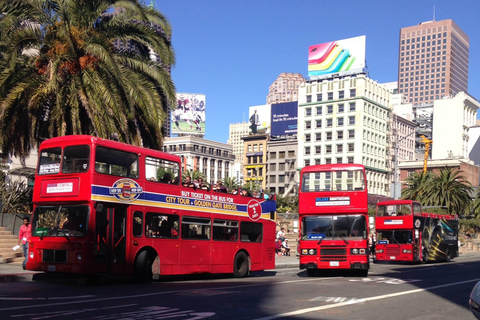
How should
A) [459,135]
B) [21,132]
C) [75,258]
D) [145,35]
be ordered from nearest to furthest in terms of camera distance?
[75,258], [21,132], [145,35], [459,135]

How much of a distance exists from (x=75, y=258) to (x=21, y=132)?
8.57 meters

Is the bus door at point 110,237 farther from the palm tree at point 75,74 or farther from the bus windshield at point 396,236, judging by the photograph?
the bus windshield at point 396,236

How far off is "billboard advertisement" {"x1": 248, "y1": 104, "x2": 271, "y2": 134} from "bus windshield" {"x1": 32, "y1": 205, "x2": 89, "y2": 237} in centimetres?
13671

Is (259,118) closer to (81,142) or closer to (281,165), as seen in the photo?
(281,165)

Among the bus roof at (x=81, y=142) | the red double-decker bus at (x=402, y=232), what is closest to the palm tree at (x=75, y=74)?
the bus roof at (x=81, y=142)

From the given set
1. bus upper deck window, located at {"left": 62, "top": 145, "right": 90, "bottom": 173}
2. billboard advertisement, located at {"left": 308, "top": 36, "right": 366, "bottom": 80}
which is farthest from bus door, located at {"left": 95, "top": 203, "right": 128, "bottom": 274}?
billboard advertisement, located at {"left": 308, "top": 36, "right": 366, "bottom": 80}

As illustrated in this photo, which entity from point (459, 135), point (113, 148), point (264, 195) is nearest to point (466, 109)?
point (459, 135)

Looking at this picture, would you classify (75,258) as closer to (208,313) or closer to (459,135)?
(208,313)

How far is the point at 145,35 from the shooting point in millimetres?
24469

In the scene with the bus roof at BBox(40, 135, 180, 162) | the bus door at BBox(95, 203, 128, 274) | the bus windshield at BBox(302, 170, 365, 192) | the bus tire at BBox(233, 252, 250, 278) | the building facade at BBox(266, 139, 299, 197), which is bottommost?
the bus tire at BBox(233, 252, 250, 278)

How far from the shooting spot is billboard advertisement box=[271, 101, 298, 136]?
135 meters

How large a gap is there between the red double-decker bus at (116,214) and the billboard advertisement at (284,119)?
116 m

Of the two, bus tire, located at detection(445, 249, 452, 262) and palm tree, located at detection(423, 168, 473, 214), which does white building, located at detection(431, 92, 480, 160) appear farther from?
bus tire, located at detection(445, 249, 452, 262)

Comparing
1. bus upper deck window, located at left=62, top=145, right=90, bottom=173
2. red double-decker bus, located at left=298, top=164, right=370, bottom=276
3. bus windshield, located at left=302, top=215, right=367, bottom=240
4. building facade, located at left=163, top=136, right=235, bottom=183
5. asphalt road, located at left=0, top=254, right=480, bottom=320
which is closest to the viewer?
asphalt road, located at left=0, top=254, right=480, bottom=320
